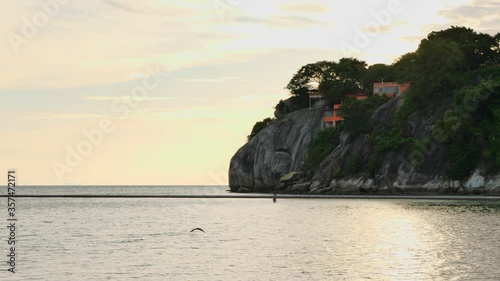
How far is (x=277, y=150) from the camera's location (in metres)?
174

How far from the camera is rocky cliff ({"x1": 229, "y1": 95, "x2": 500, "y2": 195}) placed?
433 feet

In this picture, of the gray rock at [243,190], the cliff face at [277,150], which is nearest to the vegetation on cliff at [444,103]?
the cliff face at [277,150]

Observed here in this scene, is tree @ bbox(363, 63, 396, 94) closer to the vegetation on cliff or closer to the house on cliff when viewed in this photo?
the vegetation on cliff

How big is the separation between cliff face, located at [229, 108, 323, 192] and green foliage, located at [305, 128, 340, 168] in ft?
17.9

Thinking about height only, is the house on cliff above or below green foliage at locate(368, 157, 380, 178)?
above

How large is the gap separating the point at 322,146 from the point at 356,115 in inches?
463

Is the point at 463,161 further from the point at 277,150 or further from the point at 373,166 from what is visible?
the point at 277,150

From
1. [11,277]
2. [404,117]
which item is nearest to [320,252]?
[11,277]

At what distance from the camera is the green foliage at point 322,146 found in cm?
15800

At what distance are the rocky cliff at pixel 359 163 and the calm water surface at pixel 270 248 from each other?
3752cm

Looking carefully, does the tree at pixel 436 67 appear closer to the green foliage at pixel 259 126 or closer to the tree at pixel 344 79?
the tree at pixel 344 79

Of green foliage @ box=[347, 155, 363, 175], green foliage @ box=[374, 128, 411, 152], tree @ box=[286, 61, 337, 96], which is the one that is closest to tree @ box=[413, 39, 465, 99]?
green foliage @ box=[374, 128, 411, 152]

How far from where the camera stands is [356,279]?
41.3m

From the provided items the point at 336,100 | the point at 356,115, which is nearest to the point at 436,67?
the point at 356,115
